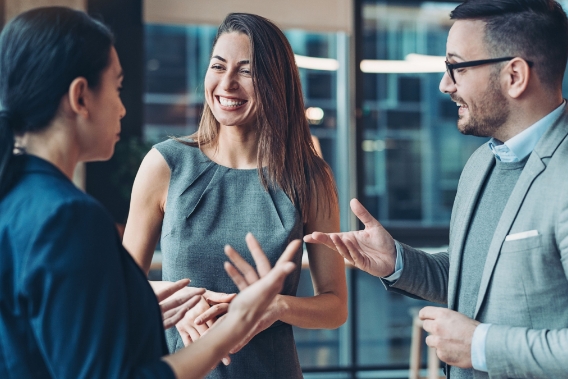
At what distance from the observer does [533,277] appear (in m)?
1.39

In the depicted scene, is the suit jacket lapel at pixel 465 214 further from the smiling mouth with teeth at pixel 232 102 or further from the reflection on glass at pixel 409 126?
the reflection on glass at pixel 409 126

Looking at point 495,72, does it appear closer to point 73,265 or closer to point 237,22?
point 237,22

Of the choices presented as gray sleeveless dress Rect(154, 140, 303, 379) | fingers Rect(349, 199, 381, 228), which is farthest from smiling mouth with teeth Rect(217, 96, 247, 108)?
fingers Rect(349, 199, 381, 228)

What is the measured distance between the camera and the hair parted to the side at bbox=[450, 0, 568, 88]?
1.62 m

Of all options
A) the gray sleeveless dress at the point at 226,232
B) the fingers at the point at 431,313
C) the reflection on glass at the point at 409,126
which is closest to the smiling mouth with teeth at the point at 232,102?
the gray sleeveless dress at the point at 226,232

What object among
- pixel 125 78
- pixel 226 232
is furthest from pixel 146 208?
pixel 125 78

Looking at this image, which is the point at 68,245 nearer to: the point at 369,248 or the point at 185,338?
the point at 185,338

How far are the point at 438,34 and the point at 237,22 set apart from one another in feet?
12.8

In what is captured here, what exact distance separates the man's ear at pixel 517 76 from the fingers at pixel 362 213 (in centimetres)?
48

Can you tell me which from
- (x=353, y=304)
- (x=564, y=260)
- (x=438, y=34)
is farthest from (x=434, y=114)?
(x=564, y=260)

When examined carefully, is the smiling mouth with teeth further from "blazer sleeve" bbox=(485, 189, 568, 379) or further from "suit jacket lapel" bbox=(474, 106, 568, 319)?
"blazer sleeve" bbox=(485, 189, 568, 379)

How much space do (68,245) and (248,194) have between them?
92cm

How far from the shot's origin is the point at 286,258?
1116 millimetres

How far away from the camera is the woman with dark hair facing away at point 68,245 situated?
0.93 metres
